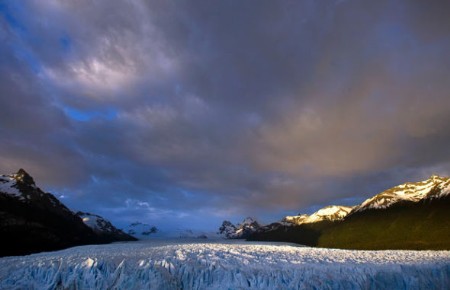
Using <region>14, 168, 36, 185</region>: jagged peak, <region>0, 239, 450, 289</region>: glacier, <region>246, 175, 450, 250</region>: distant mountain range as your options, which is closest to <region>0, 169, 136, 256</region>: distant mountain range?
<region>14, 168, 36, 185</region>: jagged peak

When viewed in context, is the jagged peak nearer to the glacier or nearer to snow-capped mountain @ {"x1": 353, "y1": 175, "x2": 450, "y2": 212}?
the glacier

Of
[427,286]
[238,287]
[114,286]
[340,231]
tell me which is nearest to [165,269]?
[114,286]

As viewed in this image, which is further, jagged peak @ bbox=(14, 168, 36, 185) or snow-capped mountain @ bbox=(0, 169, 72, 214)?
jagged peak @ bbox=(14, 168, 36, 185)

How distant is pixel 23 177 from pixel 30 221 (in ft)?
122

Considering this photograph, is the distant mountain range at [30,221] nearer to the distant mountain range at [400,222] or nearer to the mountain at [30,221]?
the mountain at [30,221]

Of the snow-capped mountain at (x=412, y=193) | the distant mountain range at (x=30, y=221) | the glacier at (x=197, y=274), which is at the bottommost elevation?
the glacier at (x=197, y=274)

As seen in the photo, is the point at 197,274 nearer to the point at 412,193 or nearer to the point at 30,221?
the point at 30,221

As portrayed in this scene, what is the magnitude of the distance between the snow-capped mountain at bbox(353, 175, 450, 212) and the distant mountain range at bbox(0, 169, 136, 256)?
368 ft

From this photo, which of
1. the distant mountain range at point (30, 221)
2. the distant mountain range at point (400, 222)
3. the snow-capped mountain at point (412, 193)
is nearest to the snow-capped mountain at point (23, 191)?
the distant mountain range at point (30, 221)

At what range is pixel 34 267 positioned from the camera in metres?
28.1

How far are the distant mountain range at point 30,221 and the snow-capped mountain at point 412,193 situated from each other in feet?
368

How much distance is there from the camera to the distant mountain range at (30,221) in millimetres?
81875

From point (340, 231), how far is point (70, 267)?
11728 centimetres

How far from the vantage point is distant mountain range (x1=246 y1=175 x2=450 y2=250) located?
9469cm
